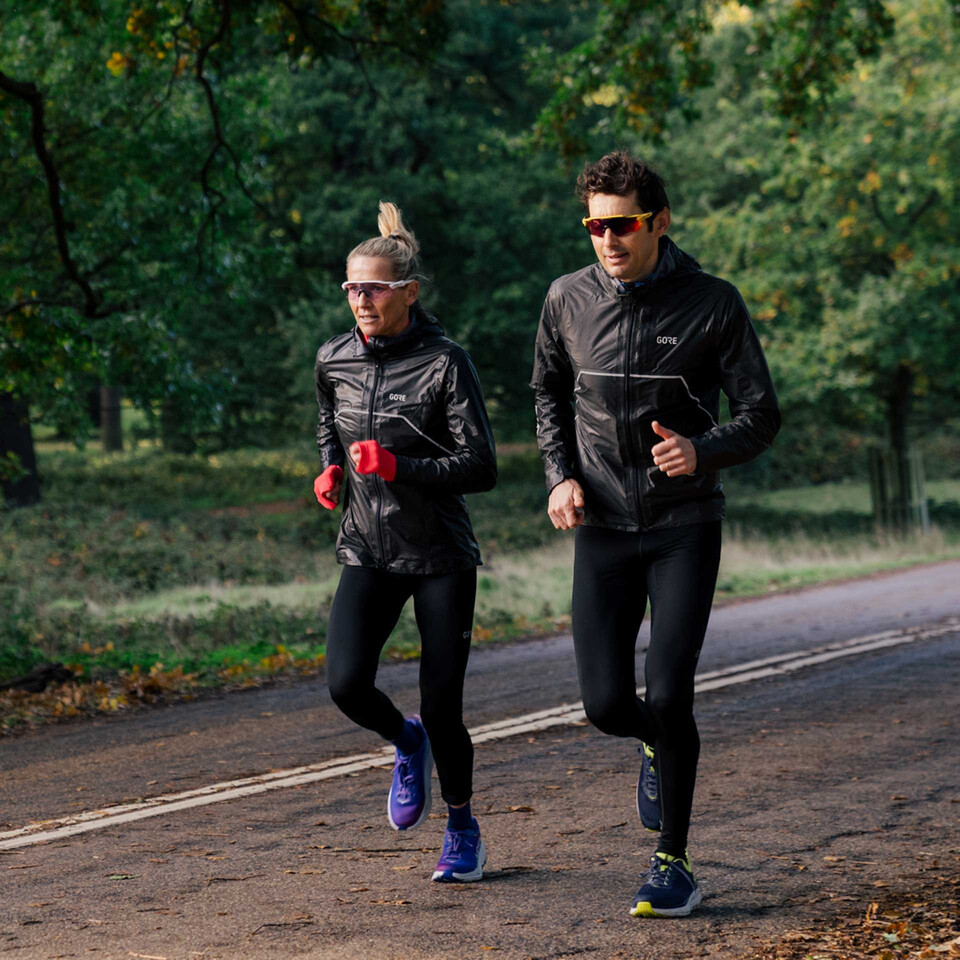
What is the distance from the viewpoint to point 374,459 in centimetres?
458

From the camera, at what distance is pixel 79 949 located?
160 inches

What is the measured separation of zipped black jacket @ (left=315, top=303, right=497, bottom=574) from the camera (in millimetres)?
4770

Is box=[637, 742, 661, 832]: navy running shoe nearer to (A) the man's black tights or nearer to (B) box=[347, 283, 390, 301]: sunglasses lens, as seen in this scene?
(A) the man's black tights

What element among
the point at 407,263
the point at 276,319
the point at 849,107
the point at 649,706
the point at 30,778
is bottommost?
the point at 30,778

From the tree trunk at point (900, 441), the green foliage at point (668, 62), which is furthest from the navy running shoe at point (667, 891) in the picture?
the tree trunk at point (900, 441)

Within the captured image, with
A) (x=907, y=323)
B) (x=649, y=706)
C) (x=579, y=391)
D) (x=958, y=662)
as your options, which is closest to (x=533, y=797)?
(x=649, y=706)

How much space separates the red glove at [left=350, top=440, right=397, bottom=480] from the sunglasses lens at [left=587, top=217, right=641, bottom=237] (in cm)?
104

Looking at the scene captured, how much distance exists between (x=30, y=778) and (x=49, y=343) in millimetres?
5574

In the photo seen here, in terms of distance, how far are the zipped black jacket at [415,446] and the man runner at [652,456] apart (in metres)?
A: 0.37

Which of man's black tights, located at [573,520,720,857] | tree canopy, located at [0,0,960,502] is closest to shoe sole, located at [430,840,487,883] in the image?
man's black tights, located at [573,520,720,857]

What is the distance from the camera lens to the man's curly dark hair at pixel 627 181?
14.7 ft

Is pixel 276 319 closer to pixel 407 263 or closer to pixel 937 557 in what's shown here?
pixel 937 557

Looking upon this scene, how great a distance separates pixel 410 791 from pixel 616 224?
2229 millimetres

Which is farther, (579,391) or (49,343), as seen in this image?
(49,343)
